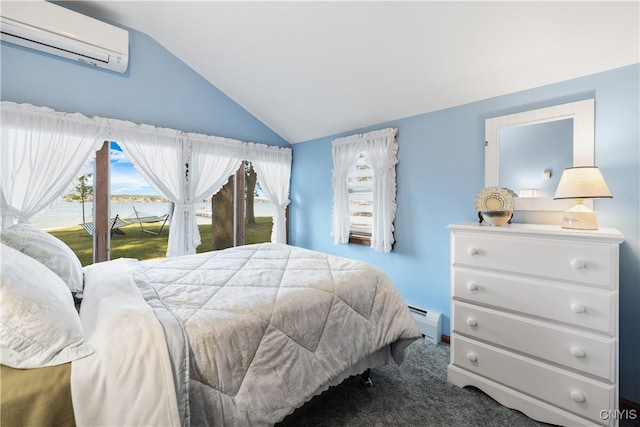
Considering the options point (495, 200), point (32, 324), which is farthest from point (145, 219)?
point (495, 200)

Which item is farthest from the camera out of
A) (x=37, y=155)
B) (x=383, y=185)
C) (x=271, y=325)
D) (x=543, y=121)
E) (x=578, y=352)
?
(x=383, y=185)

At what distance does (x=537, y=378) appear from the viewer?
1.63 metres

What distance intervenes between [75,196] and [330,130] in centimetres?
281

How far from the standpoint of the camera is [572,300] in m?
1.53

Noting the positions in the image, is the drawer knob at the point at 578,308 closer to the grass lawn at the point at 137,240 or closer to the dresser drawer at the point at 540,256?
the dresser drawer at the point at 540,256

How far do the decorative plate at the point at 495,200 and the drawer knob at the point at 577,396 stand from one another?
1.08 m

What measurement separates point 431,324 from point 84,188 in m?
3.60

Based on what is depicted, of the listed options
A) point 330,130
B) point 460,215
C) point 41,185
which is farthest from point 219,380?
point 330,130

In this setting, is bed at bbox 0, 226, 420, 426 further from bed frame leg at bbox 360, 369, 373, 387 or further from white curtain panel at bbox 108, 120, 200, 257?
white curtain panel at bbox 108, 120, 200, 257

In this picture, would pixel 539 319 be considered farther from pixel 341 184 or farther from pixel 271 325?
pixel 341 184

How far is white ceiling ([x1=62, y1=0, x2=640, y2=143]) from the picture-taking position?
68.2 inches

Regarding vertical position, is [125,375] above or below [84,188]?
below

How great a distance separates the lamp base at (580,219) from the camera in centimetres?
162

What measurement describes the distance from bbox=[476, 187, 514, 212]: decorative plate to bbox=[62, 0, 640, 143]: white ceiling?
89 cm
